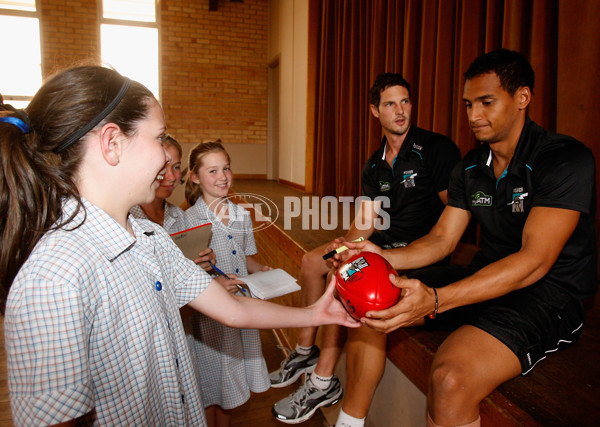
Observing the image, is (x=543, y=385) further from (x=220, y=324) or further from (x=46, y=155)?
(x=46, y=155)

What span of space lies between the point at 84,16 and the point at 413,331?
9.08 m

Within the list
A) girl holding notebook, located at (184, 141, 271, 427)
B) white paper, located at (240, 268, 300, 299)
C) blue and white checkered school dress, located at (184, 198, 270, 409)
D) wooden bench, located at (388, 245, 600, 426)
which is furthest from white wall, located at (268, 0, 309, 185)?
wooden bench, located at (388, 245, 600, 426)

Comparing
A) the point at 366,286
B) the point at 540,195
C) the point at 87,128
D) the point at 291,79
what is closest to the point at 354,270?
the point at 366,286

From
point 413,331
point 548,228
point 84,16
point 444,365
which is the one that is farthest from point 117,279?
point 84,16

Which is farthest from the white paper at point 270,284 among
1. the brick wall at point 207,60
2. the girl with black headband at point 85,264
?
the brick wall at point 207,60

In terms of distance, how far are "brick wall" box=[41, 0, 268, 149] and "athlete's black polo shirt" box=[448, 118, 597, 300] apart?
7641mm

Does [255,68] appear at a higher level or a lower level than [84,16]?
lower

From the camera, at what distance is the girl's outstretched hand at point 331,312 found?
1.23 metres

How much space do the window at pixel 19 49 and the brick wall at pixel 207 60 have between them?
0.31 m

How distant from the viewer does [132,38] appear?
8.25m

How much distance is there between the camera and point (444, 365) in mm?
1074

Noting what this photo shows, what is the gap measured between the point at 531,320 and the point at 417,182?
109 cm

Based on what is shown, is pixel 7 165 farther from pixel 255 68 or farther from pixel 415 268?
pixel 255 68

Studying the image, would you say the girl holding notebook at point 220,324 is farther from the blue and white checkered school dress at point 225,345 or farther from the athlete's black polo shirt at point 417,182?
the athlete's black polo shirt at point 417,182
